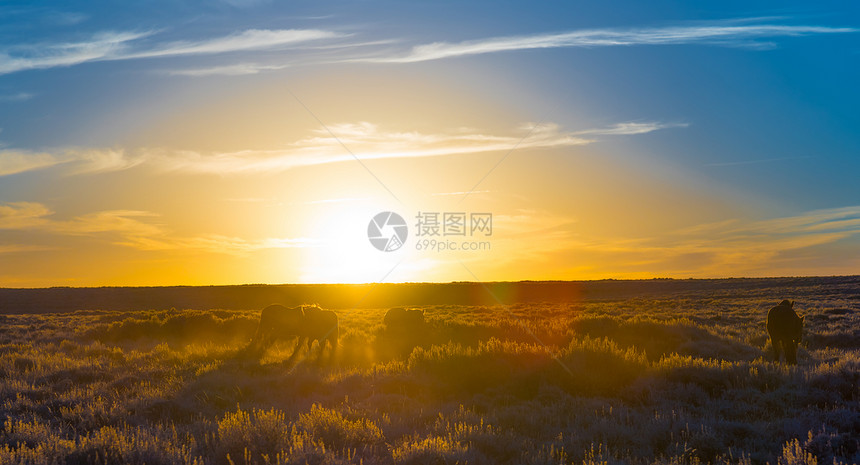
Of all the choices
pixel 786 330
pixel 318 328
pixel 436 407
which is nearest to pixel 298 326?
pixel 318 328

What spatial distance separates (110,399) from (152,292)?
9194 centimetres

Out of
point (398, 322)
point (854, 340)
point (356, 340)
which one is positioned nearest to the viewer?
point (854, 340)

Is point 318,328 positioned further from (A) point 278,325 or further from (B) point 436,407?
(B) point 436,407

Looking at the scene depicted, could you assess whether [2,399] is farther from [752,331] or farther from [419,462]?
[752,331]

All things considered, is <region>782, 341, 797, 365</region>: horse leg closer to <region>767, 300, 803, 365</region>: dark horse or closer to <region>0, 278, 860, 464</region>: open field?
<region>767, 300, 803, 365</region>: dark horse

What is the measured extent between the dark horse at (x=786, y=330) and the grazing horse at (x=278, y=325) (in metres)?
13.3

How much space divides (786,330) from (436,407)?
999 centimetres

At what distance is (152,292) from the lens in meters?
93.1

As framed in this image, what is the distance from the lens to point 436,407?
9.80m

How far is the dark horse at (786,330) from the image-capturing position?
14023mm

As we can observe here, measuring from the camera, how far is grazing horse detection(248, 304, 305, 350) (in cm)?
1767

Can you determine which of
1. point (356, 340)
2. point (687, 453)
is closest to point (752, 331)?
point (356, 340)

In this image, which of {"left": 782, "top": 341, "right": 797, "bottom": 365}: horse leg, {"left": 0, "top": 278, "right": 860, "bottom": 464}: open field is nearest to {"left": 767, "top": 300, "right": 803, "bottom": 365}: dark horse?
{"left": 782, "top": 341, "right": 797, "bottom": 365}: horse leg

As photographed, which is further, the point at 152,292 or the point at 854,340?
the point at 152,292
